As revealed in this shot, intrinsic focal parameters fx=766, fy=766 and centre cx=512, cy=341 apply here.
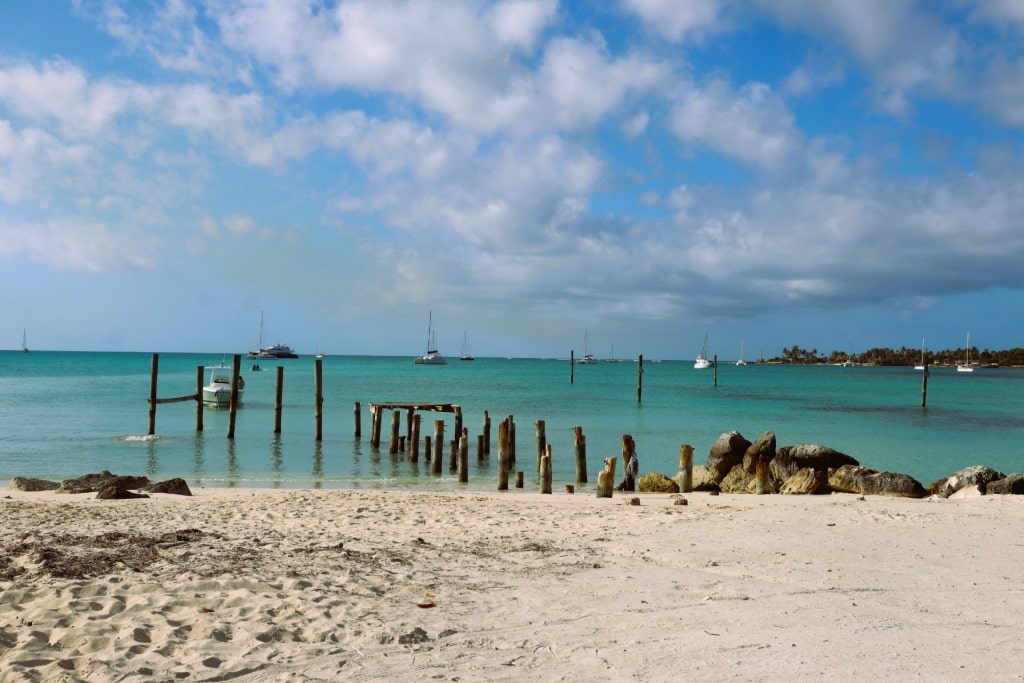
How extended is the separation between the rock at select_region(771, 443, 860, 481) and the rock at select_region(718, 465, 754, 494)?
632 mm

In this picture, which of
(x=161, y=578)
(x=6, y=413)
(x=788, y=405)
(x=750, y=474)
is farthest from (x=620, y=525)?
(x=788, y=405)

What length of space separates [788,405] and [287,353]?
4673 inches

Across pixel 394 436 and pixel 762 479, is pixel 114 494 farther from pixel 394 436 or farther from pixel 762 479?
pixel 762 479

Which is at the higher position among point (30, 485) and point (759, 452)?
point (759, 452)

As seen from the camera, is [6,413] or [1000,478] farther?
[6,413]

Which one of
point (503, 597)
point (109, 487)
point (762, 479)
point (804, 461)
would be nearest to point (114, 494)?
point (109, 487)

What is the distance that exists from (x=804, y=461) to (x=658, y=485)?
3.61 metres

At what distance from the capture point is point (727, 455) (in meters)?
19.4

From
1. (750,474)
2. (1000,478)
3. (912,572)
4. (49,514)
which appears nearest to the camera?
(912,572)

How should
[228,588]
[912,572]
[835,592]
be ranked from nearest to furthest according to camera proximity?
[228,588], [835,592], [912,572]

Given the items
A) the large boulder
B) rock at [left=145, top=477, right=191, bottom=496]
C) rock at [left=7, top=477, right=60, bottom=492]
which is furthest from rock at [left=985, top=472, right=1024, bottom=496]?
rock at [left=7, top=477, right=60, bottom=492]

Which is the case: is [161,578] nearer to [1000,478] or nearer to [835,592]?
[835,592]

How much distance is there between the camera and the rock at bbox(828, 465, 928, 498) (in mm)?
15492

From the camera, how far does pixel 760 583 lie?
790 cm
